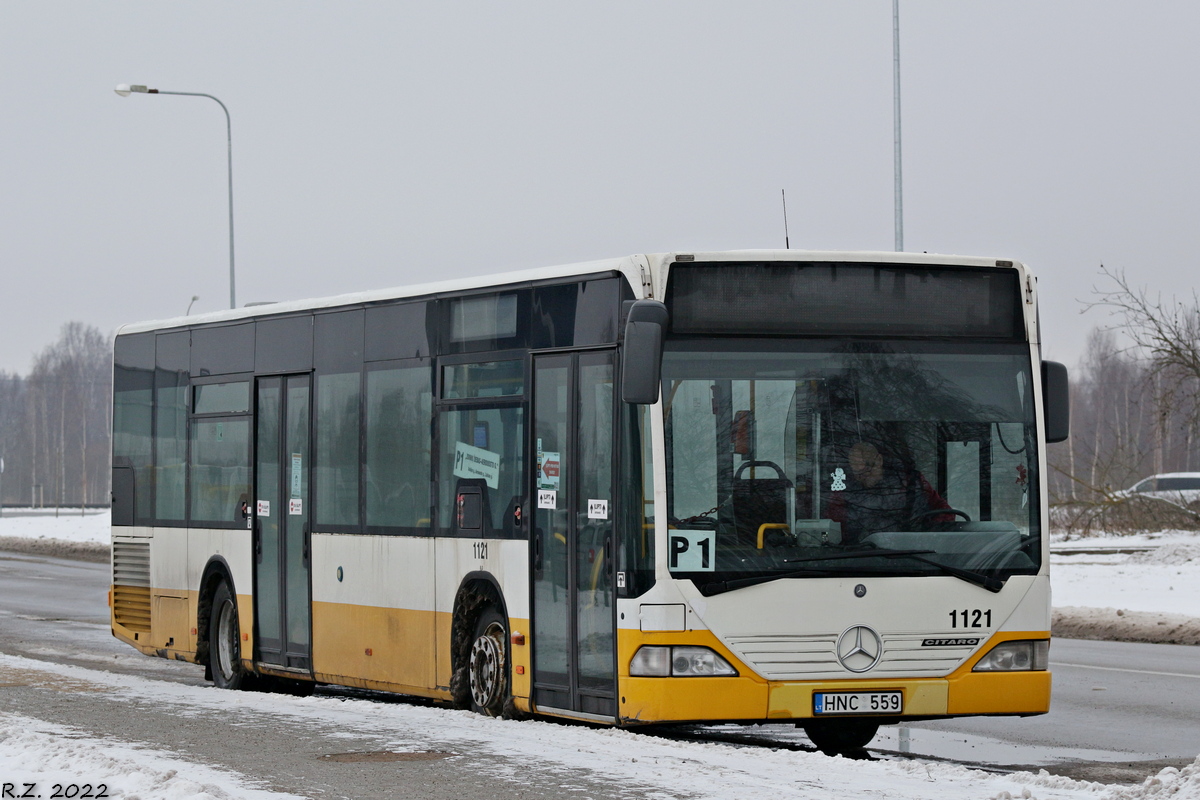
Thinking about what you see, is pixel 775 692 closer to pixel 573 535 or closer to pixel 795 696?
pixel 795 696

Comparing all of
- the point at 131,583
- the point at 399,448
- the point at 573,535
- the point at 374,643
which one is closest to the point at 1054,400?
the point at 573,535

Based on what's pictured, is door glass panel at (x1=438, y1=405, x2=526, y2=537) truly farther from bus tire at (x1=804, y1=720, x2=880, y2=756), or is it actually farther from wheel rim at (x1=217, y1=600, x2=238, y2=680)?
wheel rim at (x1=217, y1=600, x2=238, y2=680)

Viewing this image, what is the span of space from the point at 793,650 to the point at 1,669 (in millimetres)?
7806

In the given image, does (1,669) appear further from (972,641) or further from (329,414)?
(972,641)

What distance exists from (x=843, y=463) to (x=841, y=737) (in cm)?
209

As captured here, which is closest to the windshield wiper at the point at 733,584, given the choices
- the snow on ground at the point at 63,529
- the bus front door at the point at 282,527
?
the bus front door at the point at 282,527

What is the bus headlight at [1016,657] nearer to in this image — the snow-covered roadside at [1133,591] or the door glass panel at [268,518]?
the door glass panel at [268,518]

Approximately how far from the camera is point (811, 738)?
1084cm

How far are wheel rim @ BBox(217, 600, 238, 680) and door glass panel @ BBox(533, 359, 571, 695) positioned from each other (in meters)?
5.14

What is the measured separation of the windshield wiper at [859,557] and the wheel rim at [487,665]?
221 centimetres

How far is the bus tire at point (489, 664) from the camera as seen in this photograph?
11.2 meters

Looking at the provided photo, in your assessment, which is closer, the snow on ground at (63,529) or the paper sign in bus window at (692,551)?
the paper sign in bus window at (692,551)

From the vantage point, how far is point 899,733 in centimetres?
1223
